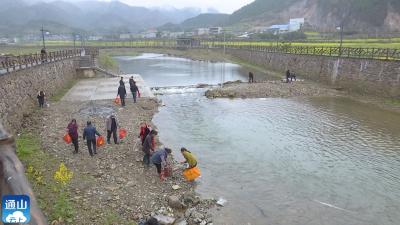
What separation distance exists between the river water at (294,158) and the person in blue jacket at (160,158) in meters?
1.69

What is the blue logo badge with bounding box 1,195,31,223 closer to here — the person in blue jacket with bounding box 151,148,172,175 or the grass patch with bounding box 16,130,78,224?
the grass patch with bounding box 16,130,78,224

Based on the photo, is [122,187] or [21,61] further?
[21,61]

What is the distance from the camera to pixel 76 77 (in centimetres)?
4544

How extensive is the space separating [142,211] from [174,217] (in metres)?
1.05

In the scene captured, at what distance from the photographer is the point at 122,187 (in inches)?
518

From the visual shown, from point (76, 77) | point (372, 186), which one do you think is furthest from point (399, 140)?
point (76, 77)

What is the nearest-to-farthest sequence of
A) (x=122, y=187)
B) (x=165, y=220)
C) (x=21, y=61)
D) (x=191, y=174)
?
(x=165, y=220) < (x=122, y=187) < (x=191, y=174) < (x=21, y=61)

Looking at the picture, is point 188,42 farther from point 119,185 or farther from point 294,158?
point 119,185

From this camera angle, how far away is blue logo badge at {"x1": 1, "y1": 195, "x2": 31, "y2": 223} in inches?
156

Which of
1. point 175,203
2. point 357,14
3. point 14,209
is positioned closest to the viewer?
point 14,209

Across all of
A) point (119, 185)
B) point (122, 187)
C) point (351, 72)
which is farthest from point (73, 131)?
point (351, 72)

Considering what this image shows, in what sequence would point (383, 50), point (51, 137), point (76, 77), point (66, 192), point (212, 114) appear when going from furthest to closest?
point (76, 77) < point (383, 50) < point (212, 114) < point (51, 137) < point (66, 192)

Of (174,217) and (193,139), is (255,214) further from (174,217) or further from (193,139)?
(193,139)

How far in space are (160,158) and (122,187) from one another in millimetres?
1808
